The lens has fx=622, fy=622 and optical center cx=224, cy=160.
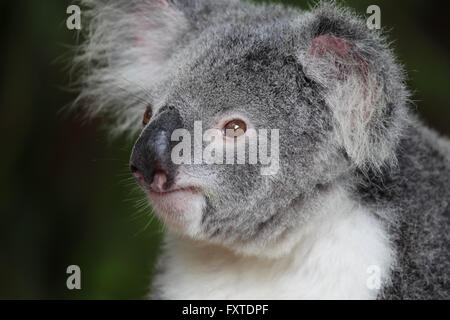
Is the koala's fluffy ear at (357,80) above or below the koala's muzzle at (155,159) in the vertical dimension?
above

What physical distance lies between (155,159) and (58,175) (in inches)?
74.6

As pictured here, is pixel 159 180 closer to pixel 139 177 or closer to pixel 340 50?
pixel 139 177

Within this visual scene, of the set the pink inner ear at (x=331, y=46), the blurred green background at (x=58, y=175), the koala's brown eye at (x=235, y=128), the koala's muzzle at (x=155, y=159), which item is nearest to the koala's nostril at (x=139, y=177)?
the koala's muzzle at (x=155, y=159)

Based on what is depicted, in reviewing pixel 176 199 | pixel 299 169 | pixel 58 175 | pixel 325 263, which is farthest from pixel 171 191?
pixel 58 175

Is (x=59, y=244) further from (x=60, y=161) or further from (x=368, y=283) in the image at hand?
(x=368, y=283)

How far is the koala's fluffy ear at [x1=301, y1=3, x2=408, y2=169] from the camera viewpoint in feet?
5.17

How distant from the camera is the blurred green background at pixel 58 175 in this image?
9.78ft

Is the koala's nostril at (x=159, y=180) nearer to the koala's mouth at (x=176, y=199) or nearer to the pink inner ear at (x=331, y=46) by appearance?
the koala's mouth at (x=176, y=199)

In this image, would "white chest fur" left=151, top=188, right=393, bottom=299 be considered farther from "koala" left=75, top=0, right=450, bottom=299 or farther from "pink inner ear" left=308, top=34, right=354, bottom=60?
"pink inner ear" left=308, top=34, right=354, bottom=60

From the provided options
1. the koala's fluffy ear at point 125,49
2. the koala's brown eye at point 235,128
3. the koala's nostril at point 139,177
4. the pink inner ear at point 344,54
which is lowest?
the koala's nostril at point 139,177

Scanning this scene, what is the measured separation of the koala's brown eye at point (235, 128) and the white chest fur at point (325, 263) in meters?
0.32

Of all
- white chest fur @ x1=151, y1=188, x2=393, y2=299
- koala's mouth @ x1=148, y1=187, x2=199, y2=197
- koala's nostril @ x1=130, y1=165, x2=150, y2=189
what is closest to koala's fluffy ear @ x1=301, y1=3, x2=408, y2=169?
white chest fur @ x1=151, y1=188, x2=393, y2=299

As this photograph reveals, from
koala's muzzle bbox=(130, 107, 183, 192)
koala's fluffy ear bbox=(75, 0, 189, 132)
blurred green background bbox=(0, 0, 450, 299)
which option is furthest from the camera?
blurred green background bbox=(0, 0, 450, 299)

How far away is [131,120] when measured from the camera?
231 centimetres
